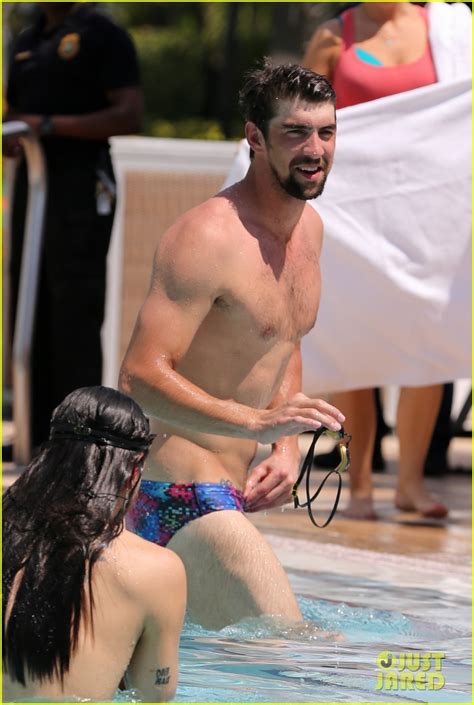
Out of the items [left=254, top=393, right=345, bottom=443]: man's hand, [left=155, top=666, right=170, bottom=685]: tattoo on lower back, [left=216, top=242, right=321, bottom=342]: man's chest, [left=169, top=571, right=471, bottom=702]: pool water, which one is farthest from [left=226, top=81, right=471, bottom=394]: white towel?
[left=155, top=666, right=170, bottom=685]: tattoo on lower back

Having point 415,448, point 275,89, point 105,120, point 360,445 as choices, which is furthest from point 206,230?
point 105,120

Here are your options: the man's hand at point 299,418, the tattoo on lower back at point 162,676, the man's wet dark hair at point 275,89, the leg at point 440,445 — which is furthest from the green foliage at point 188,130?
the tattoo on lower back at point 162,676

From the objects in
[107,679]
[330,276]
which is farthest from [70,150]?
[107,679]

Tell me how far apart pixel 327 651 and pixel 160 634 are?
109cm

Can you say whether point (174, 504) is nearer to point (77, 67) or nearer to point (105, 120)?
point (105, 120)

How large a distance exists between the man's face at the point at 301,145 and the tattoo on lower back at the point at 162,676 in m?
1.42

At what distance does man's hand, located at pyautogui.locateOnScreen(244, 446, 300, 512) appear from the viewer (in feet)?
13.9

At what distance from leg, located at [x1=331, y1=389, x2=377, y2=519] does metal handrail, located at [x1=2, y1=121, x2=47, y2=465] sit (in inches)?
60.2

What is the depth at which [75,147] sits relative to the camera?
7309 millimetres

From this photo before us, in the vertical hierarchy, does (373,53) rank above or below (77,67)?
Answer: above

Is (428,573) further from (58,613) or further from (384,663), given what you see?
(58,613)

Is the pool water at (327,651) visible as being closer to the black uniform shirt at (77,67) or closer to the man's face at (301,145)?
the man's face at (301,145)

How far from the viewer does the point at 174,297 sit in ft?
13.1

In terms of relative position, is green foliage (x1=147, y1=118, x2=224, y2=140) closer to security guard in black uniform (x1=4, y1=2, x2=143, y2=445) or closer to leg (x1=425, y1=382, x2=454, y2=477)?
leg (x1=425, y1=382, x2=454, y2=477)
